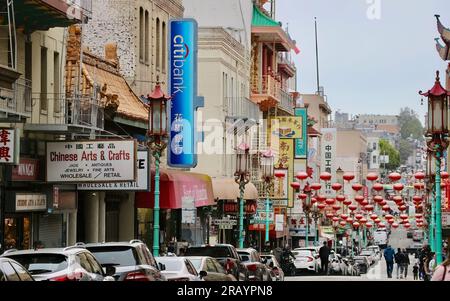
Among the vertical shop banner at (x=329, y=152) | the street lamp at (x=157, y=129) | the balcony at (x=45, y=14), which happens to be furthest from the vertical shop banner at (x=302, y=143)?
the street lamp at (x=157, y=129)

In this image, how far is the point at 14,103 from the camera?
87.4ft

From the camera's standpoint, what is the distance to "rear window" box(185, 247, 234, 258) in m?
30.7

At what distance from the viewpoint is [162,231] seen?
156 ft

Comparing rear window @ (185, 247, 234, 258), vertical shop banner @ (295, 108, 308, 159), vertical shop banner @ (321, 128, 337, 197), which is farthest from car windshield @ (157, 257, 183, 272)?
vertical shop banner @ (321, 128, 337, 197)

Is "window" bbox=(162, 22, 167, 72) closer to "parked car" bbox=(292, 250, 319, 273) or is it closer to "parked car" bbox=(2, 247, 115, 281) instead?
"parked car" bbox=(292, 250, 319, 273)

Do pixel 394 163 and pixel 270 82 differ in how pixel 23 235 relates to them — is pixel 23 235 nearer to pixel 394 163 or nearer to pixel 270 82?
pixel 270 82

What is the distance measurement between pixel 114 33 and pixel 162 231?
8.22 metres

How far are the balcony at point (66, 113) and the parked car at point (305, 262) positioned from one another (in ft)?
65.4

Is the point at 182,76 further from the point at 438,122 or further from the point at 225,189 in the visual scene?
the point at 438,122

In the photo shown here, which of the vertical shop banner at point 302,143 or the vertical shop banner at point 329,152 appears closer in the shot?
the vertical shop banner at point 302,143

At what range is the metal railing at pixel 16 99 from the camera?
25581mm

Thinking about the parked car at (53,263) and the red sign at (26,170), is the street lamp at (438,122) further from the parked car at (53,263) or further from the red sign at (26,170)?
the parked car at (53,263)

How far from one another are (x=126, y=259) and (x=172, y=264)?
9.11ft

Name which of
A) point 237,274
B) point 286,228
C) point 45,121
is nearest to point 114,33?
point 45,121
